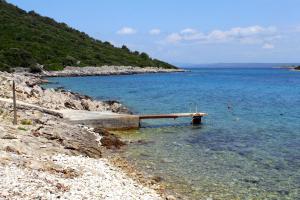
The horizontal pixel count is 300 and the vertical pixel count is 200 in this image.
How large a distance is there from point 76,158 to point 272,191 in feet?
30.0

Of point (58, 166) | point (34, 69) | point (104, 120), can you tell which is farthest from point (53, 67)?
point (58, 166)

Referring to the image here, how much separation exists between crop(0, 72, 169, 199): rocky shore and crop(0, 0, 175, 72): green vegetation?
Answer: 87.4m

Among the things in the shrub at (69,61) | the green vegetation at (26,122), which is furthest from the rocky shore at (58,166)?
the shrub at (69,61)

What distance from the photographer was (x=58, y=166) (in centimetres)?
1748

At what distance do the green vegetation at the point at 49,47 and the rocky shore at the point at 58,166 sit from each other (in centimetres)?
8737

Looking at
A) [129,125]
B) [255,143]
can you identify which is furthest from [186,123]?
[255,143]

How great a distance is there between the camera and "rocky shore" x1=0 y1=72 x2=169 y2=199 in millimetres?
14219

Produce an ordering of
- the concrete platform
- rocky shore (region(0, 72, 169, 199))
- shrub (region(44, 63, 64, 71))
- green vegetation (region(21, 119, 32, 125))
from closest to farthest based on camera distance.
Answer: rocky shore (region(0, 72, 169, 199)) → green vegetation (region(21, 119, 32, 125)) → the concrete platform → shrub (region(44, 63, 64, 71))

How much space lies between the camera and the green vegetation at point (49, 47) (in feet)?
420

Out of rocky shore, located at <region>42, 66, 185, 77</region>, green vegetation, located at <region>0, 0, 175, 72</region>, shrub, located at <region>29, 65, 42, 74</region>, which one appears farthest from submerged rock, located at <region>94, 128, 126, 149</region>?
shrub, located at <region>29, 65, 42, 74</region>

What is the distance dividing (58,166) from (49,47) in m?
136

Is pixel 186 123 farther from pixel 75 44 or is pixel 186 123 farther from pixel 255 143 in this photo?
pixel 75 44

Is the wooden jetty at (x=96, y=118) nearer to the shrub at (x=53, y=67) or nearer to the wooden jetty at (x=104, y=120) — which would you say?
the wooden jetty at (x=104, y=120)

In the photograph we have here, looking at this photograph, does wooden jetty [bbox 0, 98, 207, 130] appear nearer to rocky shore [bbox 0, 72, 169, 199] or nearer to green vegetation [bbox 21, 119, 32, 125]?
rocky shore [bbox 0, 72, 169, 199]
